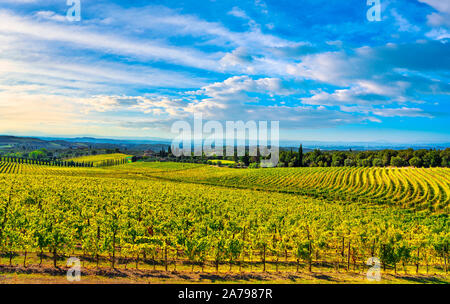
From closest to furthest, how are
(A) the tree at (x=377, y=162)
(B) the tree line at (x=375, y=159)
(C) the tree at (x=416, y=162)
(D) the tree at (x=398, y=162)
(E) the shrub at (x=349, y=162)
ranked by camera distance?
(C) the tree at (x=416, y=162) → (B) the tree line at (x=375, y=159) → (D) the tree at (x=398, y=162) → (A) the tree at (x=377, y=162) → (E) the shrub at (x=349, y=162)

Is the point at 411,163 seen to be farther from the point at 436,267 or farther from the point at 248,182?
the point at 436,267

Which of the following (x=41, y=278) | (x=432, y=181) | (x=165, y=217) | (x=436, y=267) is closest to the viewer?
(x=41, y=278)

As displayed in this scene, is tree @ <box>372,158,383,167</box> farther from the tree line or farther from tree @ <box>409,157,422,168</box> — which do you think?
tree @ <box>409,157,422,168</box>

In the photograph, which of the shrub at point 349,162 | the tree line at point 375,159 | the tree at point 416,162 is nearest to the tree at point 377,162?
the tree line at point 375,159

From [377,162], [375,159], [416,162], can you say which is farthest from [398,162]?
[375,159]

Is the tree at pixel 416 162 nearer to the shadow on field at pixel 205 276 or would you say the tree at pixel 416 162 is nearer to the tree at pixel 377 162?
the tree at pixel 377 162

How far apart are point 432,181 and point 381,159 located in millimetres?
73202

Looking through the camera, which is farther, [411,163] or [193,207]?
[411,163]

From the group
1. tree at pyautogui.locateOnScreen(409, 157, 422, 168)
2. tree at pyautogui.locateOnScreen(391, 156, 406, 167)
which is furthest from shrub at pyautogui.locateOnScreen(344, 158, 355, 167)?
tree at pyautogui.locateOnScreen(409, 157, 422, 168)

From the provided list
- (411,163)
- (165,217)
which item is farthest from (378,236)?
(411,163)

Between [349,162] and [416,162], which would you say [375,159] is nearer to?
[349,162]

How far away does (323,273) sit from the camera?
78.5 ft

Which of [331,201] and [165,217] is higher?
[165,217]

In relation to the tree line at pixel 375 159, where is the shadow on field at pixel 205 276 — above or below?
below
